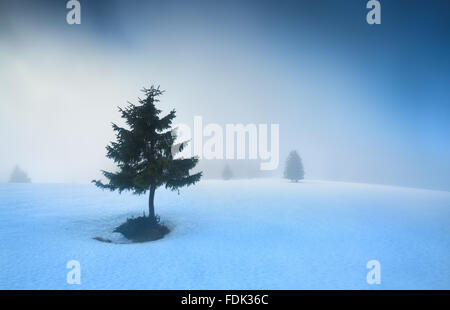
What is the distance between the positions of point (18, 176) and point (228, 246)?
54842mm

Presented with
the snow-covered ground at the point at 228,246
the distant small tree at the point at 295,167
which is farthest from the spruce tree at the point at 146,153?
the distant small tree at the point at 295,167

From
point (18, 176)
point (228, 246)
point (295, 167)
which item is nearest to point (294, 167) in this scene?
point (295, 167)

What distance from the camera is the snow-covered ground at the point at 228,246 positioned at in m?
8.31

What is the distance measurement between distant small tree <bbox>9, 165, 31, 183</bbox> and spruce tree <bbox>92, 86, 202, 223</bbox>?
4671cm

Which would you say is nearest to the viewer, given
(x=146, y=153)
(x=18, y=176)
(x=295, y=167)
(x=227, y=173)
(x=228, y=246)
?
(x=228, y=246)

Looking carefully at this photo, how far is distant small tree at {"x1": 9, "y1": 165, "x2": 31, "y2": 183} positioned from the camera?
133 feet

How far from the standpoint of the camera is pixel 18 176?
4100 cm

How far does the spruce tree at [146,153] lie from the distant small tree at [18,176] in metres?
46.7

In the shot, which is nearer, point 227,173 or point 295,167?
point 295,167

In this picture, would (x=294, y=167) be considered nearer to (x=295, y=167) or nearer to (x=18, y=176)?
(x=295, y=167)

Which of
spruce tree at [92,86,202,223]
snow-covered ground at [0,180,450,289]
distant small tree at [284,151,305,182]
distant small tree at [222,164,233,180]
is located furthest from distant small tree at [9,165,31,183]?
distant small tree at [284,151,305,182]

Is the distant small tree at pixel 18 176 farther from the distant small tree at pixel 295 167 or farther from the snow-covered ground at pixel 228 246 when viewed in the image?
the distant small tree at pixel 295 167
